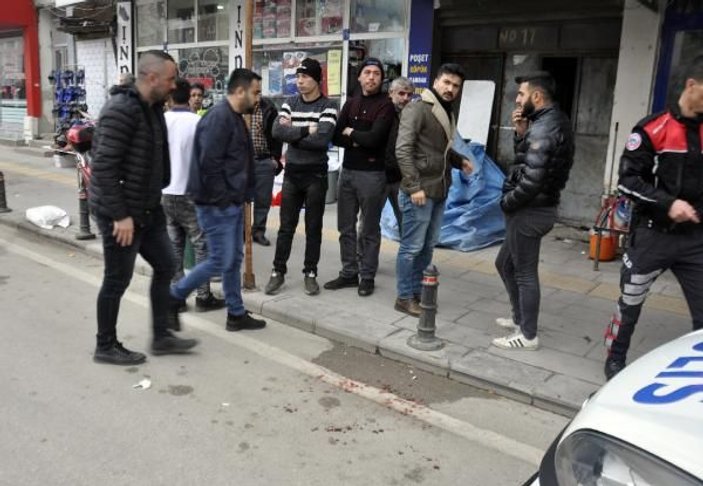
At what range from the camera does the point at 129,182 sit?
3914mm

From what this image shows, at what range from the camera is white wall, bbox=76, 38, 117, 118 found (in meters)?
15.7

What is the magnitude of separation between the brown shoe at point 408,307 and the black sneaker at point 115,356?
2.07m

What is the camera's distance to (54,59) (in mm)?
17750

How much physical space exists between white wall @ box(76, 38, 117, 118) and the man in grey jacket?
41.3 feet

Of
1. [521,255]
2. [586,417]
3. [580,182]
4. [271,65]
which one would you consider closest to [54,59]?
[271,65]

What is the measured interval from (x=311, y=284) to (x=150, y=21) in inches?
429

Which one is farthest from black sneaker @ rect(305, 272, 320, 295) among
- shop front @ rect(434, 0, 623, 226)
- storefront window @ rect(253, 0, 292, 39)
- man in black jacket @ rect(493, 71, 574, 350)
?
storefront window @ rect(253, 0, 292, 39)

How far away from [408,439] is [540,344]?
1.67 metres

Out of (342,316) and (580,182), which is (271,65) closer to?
(580,182)

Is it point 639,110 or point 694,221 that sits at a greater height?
point 639,110

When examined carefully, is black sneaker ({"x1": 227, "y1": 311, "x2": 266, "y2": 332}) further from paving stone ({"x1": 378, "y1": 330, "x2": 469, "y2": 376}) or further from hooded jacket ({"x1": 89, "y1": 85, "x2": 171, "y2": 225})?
hooded jacket ({"x1": 89, "y1": 85, "x2": 171, "y2": 225})

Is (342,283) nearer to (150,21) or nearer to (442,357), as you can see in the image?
(442,357)

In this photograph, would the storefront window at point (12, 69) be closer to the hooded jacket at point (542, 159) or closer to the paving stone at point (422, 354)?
the paving stone at point (422, 354)

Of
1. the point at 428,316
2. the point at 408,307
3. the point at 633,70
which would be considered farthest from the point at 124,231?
the point at 633,70
